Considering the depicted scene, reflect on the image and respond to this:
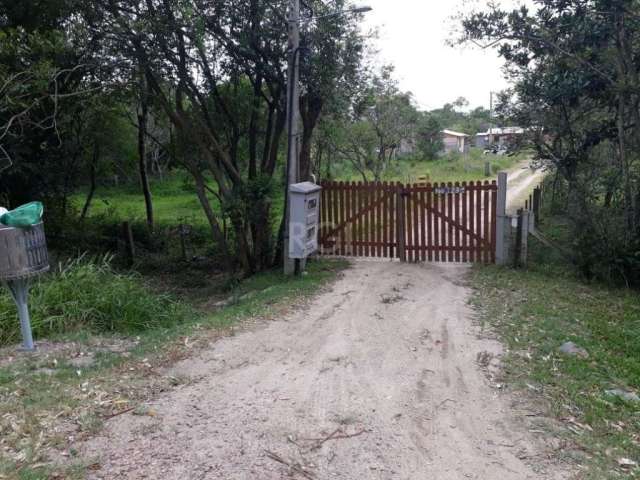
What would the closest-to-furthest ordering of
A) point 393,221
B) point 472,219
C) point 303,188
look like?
1. point 303,188
2. point 472,219
3. point 393,221

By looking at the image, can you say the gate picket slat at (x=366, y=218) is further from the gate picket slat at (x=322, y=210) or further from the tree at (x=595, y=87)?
the tree at (x=595, y=87)

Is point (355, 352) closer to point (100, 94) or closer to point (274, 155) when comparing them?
point (274, 155)

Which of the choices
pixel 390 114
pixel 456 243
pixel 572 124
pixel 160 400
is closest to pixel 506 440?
pixel 160 400

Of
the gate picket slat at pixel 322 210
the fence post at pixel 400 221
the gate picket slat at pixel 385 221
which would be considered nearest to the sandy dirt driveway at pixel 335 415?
the fence post at pixel 400 221

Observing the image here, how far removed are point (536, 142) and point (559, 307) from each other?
4.76m

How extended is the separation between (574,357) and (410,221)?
4973 mm

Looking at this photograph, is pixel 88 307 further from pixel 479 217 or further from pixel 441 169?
pixel 441 169

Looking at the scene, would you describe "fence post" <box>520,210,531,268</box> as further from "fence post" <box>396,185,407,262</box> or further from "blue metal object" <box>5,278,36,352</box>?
"blue metal object" <box>5,278,36,352</box>

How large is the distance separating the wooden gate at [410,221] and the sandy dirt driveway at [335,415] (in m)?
3.42

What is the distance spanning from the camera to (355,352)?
593 cm

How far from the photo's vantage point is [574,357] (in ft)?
18.9

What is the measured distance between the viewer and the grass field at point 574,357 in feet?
13.5

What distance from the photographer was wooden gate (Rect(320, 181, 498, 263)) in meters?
10.0

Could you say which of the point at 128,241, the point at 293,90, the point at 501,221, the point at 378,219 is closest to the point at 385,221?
the point at 378,219
